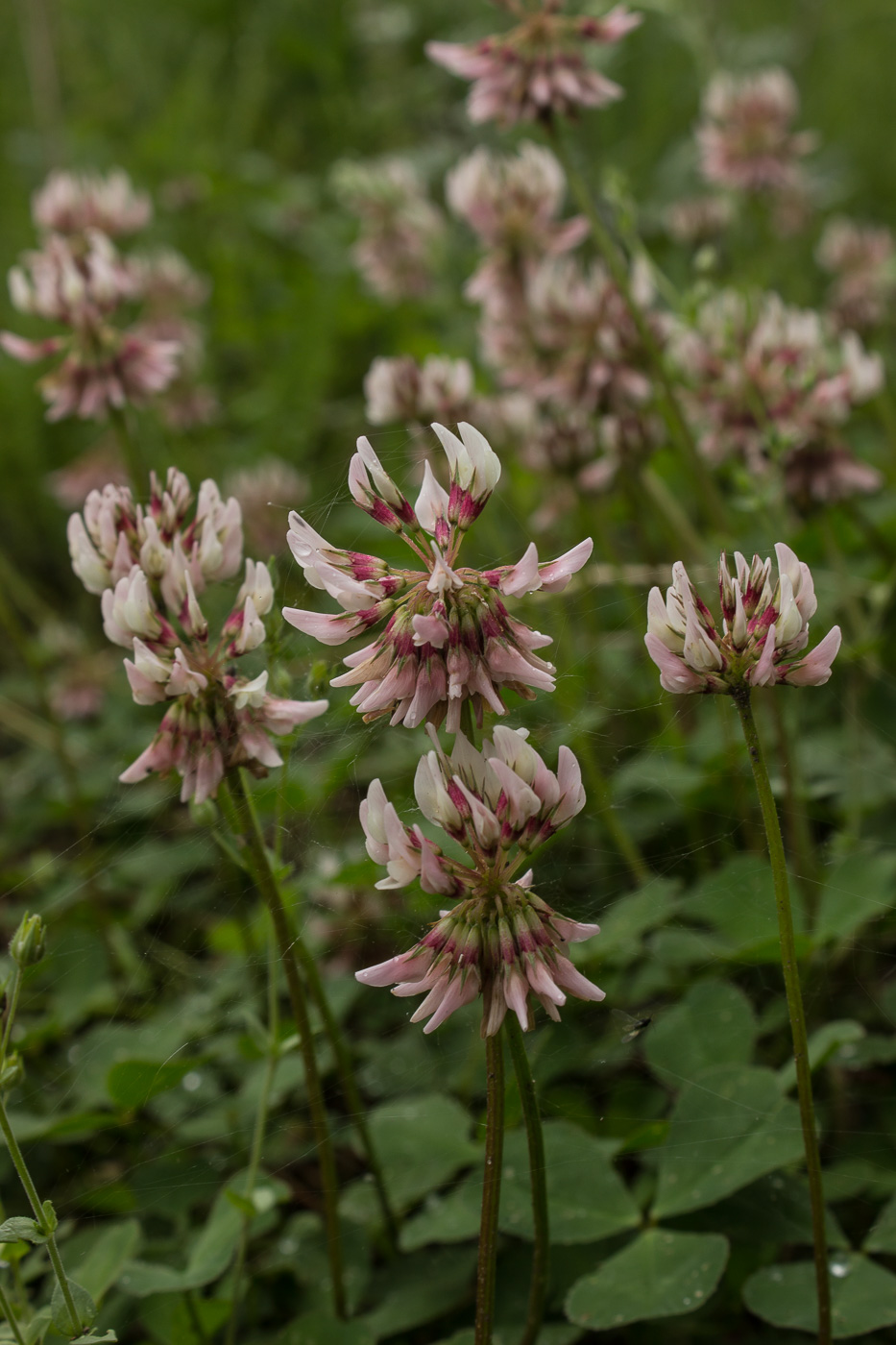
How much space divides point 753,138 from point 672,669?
117 inches

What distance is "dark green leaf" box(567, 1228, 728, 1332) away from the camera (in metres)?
1.25

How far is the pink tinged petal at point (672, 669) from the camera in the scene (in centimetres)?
107

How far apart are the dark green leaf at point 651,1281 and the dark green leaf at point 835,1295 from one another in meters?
0.08

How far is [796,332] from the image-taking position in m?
2.31

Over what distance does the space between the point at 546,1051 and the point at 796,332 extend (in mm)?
1434

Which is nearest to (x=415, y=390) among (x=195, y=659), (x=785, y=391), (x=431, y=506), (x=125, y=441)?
(x=125, y=441)

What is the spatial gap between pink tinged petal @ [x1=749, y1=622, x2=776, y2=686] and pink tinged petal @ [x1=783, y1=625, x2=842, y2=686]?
4 cm

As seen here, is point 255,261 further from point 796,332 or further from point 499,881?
point 499,881


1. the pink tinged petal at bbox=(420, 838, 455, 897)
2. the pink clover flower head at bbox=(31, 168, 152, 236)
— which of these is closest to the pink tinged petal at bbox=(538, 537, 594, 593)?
the pink tinged petal at bbox=(420, 838, 455, 897)

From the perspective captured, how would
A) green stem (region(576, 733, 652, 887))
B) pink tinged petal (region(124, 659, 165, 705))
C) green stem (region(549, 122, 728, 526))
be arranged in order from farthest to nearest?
green stem (region(549, 122, 728, 526))
green stem (region(576, 733, 652, 887))
pink tinged petal (region(124, 659, 165, 705))

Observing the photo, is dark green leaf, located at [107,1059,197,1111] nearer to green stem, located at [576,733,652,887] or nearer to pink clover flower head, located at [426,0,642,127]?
green stem, located at [576,733,652,887]

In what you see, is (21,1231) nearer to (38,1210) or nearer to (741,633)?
(38,1210)

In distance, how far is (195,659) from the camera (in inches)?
49.4

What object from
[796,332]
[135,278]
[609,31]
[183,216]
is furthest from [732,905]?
[183,216]
